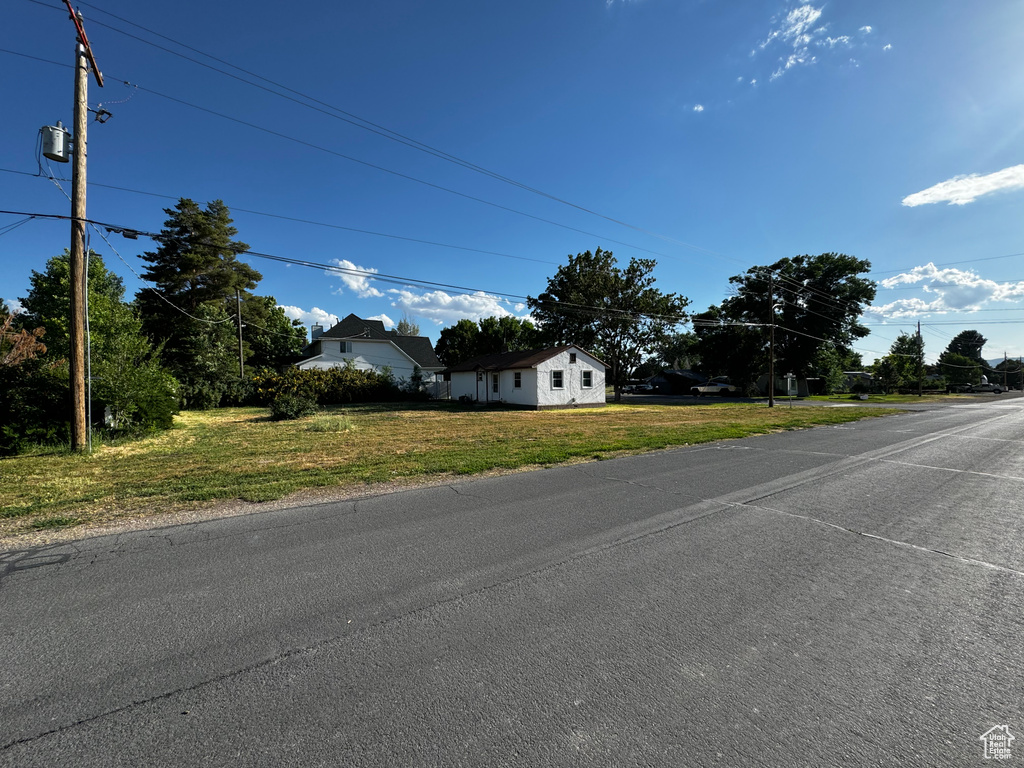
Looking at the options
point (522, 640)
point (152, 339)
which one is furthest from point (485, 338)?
point (522, 640)

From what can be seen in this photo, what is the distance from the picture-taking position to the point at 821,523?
16.4 ft

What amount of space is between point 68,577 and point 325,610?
2.40 metres

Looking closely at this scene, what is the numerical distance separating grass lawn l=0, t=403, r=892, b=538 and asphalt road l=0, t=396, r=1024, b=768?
1.57 metres

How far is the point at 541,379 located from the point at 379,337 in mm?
17638

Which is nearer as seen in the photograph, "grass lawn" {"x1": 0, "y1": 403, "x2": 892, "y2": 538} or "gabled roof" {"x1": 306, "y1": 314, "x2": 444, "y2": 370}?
"grass lawn" {"x1": 0, "y1": 403, "x2": 892, "y2": 538}

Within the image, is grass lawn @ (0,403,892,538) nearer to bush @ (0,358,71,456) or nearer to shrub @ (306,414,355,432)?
shrub @ (306,414,355,432)

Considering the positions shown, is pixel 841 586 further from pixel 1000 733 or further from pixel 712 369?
pixel 712 369

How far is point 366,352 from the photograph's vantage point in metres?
36.2

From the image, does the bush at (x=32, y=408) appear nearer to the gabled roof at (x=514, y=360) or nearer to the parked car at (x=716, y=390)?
the gabled roof at (x=514, y=360)

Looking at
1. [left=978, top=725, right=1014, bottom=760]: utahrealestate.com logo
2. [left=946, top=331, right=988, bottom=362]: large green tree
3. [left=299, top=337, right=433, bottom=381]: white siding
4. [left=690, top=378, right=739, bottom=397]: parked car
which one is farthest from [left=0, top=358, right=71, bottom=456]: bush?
[left=946, top=331, right=988, bottom=362]: large green tree

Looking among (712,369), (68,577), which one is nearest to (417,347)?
(712,369)

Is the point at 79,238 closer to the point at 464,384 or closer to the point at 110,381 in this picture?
the point at 110,381

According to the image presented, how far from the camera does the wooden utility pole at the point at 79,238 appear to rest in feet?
Result: 33.6

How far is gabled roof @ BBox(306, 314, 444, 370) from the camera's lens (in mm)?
36719
